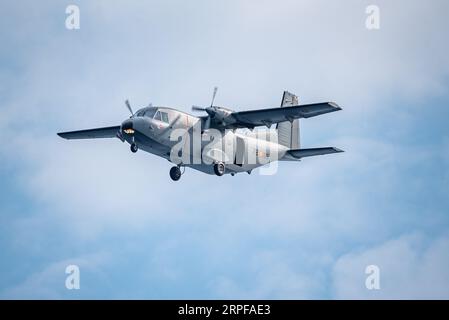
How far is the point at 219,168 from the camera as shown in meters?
33.9

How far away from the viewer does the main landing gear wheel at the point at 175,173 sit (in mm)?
33688

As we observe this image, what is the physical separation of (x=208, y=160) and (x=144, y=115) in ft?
12.4

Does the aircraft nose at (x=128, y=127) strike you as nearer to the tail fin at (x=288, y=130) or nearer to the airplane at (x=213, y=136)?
the airplane at (x=213, y=136)

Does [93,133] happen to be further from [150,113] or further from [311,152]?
[311,152]

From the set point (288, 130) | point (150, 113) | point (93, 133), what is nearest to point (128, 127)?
point (150, 113)

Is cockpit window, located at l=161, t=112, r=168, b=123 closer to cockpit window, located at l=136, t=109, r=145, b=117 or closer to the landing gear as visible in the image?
cockpit window, located at l=136, t=109, r=145, b=117

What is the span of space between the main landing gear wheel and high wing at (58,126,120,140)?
420 cm

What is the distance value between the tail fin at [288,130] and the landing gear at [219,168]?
5828 mm

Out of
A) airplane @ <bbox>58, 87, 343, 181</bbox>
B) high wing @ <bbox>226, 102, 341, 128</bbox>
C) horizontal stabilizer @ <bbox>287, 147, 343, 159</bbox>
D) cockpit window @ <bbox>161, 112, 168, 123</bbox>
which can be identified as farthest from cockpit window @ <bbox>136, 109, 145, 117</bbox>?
horizontal stabilizer @ <bbox>287, 147, 343, 159</bbox>

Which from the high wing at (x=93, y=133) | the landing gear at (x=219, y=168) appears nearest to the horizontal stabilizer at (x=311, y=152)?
the landing gear at (x=219, y=168)
